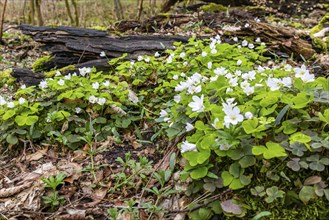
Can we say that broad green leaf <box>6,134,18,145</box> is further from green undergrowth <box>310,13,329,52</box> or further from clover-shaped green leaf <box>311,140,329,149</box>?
green undergrowth <box>310,13,329,52</box>

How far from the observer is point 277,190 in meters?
1.66

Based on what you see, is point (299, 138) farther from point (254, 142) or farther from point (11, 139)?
point (11, 139)

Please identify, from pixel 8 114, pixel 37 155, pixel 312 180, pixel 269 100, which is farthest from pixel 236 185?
pixel 8 114

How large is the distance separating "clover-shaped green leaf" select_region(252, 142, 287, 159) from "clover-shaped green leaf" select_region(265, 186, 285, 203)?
165 mm

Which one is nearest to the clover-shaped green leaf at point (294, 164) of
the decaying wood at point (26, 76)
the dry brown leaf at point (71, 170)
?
the dry brown leaf at point (71, 170)

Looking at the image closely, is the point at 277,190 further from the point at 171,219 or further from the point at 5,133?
the point at 5,133

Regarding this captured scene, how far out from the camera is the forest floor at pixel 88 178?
2105 millimetres

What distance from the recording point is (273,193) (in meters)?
1.66

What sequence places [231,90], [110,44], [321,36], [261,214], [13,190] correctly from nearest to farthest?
[261,214] → [231,90] → [13,190] → [110,44] → [321,36]

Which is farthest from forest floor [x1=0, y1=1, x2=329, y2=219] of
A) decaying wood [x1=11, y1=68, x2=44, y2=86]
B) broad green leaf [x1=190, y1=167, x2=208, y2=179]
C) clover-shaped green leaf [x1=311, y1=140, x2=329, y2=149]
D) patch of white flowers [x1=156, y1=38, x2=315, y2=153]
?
decaying wood [x1=11, y1=68, x2=44, y2=86]

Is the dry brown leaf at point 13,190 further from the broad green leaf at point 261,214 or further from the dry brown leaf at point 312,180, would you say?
the dry brown leaf at point 312,180

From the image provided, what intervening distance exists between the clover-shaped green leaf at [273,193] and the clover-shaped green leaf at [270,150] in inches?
6.5

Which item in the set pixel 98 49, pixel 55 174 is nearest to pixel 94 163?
pixel 55 174

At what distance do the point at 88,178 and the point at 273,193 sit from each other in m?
1.36
